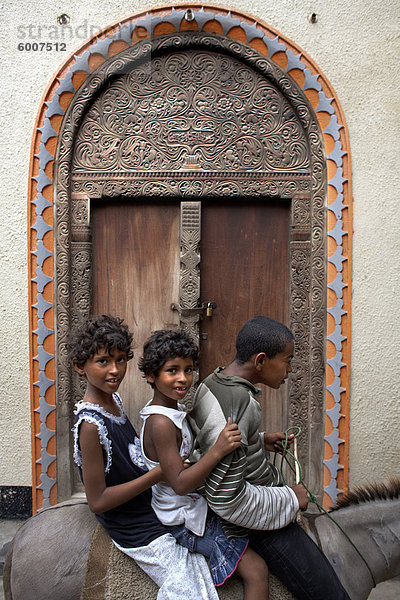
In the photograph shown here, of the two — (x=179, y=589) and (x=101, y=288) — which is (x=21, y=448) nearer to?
(x=101, y=288)

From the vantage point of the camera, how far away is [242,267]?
401cm

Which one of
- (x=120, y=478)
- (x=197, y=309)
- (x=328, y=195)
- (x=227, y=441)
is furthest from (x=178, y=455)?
(x=328, y=195)

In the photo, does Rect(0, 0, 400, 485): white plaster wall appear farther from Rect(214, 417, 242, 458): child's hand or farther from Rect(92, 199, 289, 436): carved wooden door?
Rect(214, 417, 242, 458): child's hand

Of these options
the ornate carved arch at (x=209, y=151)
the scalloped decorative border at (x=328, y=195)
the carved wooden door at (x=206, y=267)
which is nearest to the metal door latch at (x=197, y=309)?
the carved wooden door at (x=206, y=267)

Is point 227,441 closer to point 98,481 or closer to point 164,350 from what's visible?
point 164,350

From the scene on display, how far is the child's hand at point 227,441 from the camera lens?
1589mm

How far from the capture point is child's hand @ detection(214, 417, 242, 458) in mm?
1589

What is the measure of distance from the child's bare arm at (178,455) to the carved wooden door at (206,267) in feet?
7.55

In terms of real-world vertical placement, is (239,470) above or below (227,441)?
below

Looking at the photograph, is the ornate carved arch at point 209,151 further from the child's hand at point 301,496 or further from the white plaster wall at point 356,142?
the child's hand at point 301,496

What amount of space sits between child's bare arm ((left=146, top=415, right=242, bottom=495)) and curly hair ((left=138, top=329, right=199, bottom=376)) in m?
0.19

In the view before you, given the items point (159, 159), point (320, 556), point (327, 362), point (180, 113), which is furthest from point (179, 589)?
point (180, 113)

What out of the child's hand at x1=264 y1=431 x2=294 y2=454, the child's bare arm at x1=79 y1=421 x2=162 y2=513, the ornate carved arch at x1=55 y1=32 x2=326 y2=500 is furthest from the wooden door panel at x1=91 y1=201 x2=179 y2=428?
the child's bare arm at x1=79 y1=421 x2=162 y2=513

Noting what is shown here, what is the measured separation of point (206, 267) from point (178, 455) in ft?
8.15
